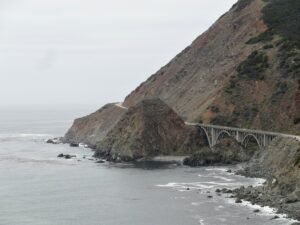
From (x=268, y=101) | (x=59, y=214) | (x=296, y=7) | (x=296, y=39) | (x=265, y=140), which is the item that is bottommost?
(x=59, y=214)

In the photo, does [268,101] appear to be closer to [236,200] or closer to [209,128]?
[209,128]

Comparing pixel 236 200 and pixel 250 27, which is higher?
pixel 250 27

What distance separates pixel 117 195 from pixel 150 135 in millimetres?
46094

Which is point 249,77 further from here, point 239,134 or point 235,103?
point 239,134

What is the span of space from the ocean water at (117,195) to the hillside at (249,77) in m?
21.6

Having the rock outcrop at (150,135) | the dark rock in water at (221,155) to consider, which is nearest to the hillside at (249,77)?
the rock outcrop at (150,135)

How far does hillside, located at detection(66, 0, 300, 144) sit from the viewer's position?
14562 centimetres

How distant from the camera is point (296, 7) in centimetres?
18888

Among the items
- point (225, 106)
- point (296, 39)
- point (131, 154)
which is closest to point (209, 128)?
point (225, 106)

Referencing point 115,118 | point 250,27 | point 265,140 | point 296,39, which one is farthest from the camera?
point 115,118

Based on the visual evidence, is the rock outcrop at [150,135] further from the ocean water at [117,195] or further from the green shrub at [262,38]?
the green shrub at [262,38]

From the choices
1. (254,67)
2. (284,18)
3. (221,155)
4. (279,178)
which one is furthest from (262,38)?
(279,178)

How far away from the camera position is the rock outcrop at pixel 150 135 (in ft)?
500

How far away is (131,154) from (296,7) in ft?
243
